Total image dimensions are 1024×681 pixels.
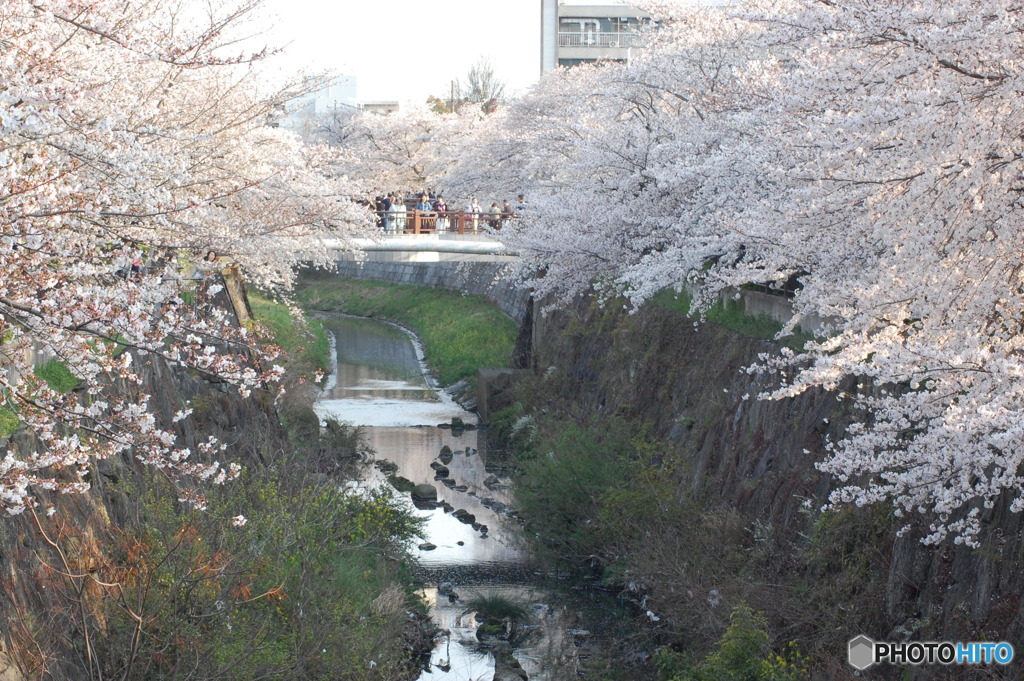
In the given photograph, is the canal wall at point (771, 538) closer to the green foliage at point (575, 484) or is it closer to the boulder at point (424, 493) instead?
the green foliage at point (575, 484)

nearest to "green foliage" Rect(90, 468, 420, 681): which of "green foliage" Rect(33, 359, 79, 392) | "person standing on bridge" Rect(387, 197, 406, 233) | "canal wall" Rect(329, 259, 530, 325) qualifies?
"green foliage" Rect(33, 359, 79, 392)

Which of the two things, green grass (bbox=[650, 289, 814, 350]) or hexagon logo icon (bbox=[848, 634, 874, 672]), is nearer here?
hexagon logo icon (bbox=[848, 634, 874, 672])

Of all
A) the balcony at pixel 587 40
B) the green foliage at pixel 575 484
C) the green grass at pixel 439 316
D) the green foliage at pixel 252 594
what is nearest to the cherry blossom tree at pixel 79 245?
the green foliage at pixel 252 594

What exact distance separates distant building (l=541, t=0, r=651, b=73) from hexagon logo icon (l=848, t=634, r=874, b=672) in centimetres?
5124

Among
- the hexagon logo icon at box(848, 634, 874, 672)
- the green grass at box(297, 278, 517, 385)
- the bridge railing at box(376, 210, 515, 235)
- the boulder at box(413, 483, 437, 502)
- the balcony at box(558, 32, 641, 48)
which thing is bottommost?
the boulder at box(413, 483, 437, 502)

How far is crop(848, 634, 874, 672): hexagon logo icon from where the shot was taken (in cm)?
748

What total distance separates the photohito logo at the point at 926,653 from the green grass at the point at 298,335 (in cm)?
1604

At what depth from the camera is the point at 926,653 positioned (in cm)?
694

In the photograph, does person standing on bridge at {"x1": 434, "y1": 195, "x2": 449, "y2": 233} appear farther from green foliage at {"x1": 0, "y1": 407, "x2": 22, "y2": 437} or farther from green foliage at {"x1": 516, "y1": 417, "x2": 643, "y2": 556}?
green foliage at {"x1": 0, "y1": 407, "x2": 22, "y2": 437}

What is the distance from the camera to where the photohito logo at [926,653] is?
20.7ft

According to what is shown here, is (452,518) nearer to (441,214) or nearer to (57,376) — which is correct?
(57,376)

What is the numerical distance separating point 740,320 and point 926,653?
6.98 metres

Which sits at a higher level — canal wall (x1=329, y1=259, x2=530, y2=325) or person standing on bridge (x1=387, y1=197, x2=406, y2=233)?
person standing on bridge (x1=387, y1=197, x2=406, y2=233)

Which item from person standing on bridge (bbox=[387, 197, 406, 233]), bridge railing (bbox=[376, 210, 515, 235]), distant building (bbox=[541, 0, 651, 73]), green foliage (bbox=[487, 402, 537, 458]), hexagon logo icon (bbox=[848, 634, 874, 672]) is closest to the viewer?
A: hexagon logo icon (bbox=[848, 634, 874, 672])
